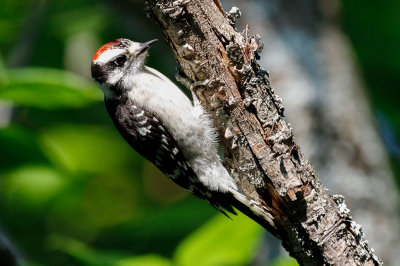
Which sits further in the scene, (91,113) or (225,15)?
(91,113)

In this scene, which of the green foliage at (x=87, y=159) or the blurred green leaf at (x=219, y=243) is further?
the green foliage at (x=87, y=159)

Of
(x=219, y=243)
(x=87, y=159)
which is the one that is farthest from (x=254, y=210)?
(x=87, y=159)

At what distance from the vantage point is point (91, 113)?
27.3 feet

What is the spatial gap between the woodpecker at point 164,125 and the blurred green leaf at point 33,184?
92 centimetres

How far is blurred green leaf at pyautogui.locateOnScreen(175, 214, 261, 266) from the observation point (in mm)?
4062

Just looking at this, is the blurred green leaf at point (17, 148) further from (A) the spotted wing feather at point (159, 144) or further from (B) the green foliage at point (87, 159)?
(A) the spotted wing feather at point (159, 144)

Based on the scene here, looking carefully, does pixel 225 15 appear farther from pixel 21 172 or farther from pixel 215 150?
pixel 21 172

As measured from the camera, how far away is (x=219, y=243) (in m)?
4.11

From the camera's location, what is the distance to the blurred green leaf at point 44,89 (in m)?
4.50

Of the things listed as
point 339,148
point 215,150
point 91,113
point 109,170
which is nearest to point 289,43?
point 339,148

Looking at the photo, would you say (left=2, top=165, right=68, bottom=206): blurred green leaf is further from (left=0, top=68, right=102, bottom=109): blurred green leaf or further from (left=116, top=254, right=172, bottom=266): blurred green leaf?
(left=116, top=254, right=172, bottom=266): blurred green leaf

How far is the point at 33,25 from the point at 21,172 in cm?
231

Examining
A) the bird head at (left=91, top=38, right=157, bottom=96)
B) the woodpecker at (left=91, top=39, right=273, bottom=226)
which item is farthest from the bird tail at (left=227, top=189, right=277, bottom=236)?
the bird head at (left=91, top=38, right=157, bottom=96)

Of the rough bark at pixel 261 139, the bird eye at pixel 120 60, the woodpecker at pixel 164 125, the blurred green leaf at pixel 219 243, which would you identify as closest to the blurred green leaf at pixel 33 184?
the woodpecker at pixel 164 125
